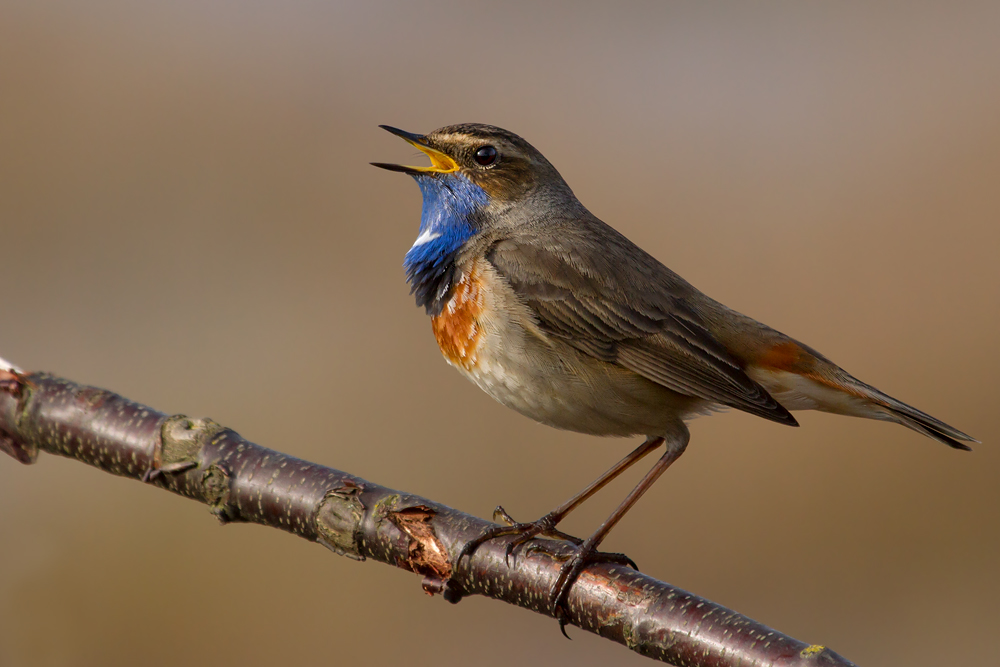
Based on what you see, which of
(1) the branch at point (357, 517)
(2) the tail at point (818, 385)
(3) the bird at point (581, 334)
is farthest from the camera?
(2) the tail at point (818, 385)

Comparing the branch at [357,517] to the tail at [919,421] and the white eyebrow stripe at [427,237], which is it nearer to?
the white eyebrow stripe at [427,237]

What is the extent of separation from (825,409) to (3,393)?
3636 mm

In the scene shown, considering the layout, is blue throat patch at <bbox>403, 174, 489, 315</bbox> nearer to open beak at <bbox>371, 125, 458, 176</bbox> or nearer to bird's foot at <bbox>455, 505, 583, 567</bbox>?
open beak at <bbox>371, 125, 458, 176</bbox>

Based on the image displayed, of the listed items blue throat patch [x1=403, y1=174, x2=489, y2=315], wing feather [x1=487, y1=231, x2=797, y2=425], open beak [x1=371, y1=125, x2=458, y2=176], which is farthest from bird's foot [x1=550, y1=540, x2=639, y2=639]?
open beak [x1=371, y1=125, x2=458, y2=176]

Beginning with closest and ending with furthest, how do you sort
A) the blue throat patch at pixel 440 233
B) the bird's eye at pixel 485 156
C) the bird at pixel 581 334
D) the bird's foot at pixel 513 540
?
1. the bird's foot at pixel 513 540
2. the bird at pixel 581 334
3. the blue throat patch at pixel 440 233
4. the bird's eye at pixel 485 156

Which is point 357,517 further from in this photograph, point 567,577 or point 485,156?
point 485,156

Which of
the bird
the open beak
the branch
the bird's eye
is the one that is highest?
the bird's eye

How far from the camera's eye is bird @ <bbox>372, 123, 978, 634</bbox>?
3332 millimetres

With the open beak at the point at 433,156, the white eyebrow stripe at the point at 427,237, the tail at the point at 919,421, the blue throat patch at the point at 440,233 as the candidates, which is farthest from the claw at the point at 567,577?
the open beak at the point at 433,156

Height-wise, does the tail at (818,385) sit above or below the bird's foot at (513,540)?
above

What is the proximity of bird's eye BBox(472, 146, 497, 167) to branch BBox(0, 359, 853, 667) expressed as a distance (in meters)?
1.63

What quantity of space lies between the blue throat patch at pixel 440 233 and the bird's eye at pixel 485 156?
0.38 feet

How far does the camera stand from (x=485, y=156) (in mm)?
3951

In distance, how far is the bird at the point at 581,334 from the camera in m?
3.33
